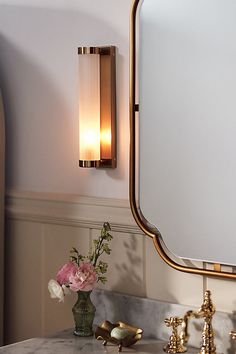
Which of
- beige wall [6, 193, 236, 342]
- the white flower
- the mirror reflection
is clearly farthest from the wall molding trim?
the white flower

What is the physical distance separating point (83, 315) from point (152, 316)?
7.2 inches

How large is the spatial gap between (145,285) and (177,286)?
0.12 metres

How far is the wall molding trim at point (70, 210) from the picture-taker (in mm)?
2336

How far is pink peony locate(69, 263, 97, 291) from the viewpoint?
87.7 inches

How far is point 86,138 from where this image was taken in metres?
2.35

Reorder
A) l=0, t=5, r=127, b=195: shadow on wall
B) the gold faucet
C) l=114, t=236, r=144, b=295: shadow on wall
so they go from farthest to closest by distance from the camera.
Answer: l=0, t=5, r=127, b=195: shadow on wall
l=114, t=236, r=144, b=295: shadow on wall
the gold faucet

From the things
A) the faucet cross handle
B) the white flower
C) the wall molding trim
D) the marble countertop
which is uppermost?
the wall molding trim

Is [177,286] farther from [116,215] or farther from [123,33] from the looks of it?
[123,33]

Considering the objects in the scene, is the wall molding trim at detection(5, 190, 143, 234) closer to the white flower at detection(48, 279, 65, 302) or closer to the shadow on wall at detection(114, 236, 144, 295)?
the shadow on wall at detection(114, 236, 144, 295)

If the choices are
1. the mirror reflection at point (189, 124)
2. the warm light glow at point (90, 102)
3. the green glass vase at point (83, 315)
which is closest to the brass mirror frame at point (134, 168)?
the mirror reflection at point (189, 124)

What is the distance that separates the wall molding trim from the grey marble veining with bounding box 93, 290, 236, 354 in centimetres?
19

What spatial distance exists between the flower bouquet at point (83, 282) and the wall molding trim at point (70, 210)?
49 millimetres

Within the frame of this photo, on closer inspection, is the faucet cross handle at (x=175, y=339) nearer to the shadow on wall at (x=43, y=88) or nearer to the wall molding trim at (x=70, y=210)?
the wall molding trim at (x=70, y=210)

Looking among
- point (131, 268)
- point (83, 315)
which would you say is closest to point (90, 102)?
point (131, 268)
